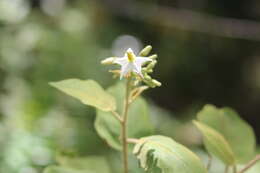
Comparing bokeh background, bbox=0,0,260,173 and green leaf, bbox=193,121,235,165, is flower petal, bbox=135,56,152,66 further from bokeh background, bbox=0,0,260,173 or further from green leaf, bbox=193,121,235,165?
bokeh background, bbox=0,0,260,173

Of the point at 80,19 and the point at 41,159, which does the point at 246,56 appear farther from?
the point at 41,159

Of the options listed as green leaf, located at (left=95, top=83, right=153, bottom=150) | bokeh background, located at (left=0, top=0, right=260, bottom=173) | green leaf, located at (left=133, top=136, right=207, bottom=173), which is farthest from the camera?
bokeh background, located at (left=0, top=0, right=260, bottom=173)

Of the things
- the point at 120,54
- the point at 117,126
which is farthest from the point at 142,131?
the point at 120,54

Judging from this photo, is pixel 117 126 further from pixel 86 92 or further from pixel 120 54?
pixel 120 54

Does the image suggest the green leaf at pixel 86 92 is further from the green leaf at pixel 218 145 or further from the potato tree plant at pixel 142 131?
the green leaf at pixel 218 145

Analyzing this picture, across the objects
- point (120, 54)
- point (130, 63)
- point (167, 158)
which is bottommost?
point (167, 158)

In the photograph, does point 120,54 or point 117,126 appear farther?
point 120,54

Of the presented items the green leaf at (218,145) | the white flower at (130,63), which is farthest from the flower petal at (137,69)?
the green leaf at (218,145)

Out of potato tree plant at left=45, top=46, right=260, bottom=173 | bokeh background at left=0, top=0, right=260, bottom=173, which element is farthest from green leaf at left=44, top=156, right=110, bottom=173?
bokeh background at left=0, top=0, right=260, bottom=173
